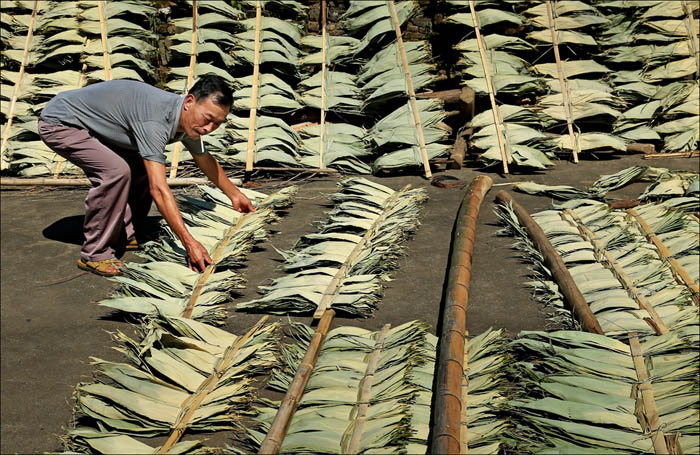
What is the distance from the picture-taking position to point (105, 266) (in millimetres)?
4254

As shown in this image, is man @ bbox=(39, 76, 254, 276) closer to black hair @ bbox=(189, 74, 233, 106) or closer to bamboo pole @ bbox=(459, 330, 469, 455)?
black hair @ bbox=(189, 74, 233, 106)

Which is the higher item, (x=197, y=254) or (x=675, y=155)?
(x=675, y=155)

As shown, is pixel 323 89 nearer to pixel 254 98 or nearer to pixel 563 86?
pixel 254 98

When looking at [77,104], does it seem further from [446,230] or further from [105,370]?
[446,230]

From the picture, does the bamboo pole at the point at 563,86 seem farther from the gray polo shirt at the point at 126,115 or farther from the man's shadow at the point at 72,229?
the man's shadow at the point at 72,229

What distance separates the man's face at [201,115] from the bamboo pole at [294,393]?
1.17 m

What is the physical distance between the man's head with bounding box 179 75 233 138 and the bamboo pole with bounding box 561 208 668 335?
2078 millimetres

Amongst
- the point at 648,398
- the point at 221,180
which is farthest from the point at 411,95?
the point at 648,398

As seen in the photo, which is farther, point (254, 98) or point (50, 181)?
point (254, 98)

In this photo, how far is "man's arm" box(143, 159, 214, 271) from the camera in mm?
3848

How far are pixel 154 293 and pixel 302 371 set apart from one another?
3.65ft

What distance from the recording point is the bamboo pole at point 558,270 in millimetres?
3381

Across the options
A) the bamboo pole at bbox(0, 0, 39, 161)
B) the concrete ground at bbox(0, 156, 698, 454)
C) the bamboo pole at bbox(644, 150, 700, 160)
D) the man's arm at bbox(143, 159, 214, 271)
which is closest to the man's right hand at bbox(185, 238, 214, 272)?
the man's arm at bbox(143, 159, 214, 271)

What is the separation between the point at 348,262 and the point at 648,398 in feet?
5.73
